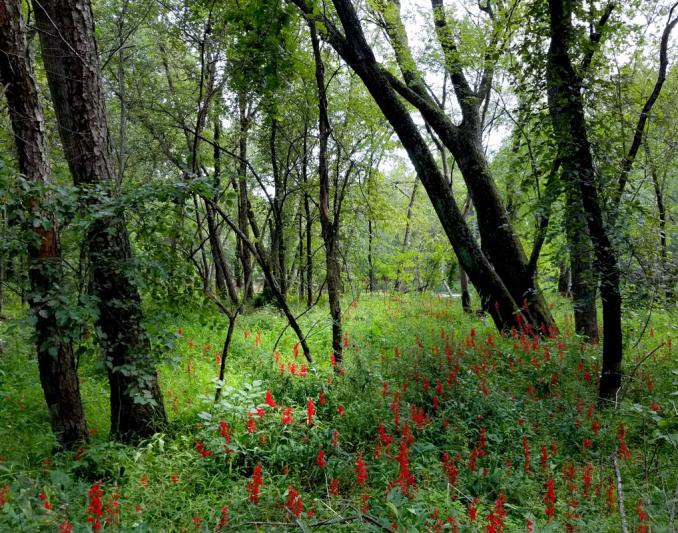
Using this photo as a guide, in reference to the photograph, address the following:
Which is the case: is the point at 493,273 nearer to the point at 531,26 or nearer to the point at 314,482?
the point at 531,26

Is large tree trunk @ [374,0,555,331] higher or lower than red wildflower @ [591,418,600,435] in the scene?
higher

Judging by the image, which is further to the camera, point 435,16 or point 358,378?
point 435,16

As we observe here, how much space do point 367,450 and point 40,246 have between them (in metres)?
3.25

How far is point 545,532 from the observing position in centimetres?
270

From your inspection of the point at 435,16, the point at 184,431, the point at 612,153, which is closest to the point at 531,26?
the point at 612,153

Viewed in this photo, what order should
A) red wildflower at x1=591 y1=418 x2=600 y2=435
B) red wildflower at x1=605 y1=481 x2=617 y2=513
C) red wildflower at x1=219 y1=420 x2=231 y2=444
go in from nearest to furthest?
red wildflower at x1=605 y1=481 x2=617 y2=513
red wildflower at x1=219 y1=420 x2=231 y2=444
red wildflower at x1=591 y1=418 x2=600 y2=435

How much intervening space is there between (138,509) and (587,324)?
7.20 m

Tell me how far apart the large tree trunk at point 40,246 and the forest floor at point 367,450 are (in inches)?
10.6

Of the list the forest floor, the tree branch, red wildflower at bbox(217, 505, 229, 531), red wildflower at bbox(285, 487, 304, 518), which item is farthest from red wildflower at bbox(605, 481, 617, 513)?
the tree branch

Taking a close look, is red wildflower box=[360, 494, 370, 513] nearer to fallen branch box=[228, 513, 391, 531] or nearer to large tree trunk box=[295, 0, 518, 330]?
fallen branch box=[228, 513, 391, 531]

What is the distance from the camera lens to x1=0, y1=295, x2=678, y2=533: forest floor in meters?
3.01

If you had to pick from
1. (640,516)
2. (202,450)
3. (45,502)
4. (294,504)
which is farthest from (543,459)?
(45,502)

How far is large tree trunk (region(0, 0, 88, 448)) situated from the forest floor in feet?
0.89

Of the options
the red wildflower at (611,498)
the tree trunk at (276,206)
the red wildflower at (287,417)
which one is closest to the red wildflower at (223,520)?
the red wildflower at (287,417)
